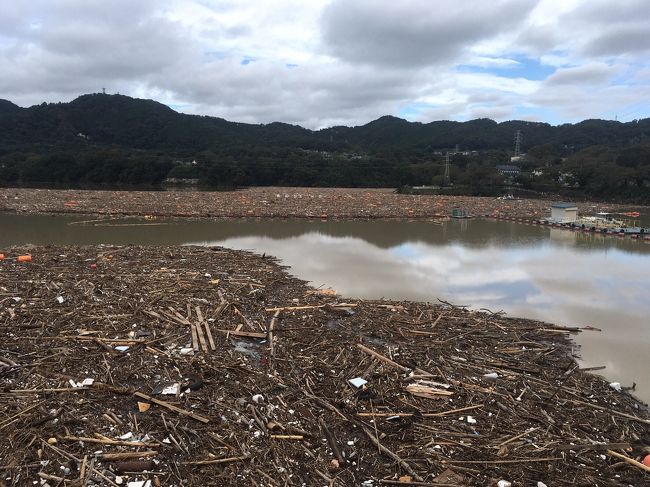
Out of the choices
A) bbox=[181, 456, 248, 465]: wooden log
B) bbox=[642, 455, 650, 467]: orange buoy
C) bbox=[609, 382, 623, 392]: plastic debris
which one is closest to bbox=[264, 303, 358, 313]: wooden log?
bbox=[181, 456, 248, 465]: wooden log

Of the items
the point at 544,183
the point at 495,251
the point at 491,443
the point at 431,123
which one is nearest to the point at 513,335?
the point at 491,443

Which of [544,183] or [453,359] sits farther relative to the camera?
[544,183]

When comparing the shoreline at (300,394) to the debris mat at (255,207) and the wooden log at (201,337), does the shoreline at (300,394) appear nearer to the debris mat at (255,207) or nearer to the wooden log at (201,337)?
the wooden log at (201,337)

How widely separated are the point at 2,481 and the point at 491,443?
4751mm

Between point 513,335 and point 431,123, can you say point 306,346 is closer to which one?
point 513,335

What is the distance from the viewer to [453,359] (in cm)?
715

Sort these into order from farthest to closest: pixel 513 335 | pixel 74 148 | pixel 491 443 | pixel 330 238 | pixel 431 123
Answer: pixel 431 123, pixel 74 148, pixel 330 238, pixel 513 335, pixel 491 443

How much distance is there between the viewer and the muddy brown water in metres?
10.3

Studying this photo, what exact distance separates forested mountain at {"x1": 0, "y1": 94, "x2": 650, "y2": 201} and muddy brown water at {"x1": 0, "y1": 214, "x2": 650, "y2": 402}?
99.8 ft

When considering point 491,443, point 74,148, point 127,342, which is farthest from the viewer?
point 74,148

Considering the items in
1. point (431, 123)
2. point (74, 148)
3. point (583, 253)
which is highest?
point (431, 123)

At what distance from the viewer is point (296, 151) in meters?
89.3

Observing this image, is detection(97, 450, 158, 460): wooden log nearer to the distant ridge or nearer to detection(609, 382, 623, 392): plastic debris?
detection(609, 382, 623, 392): plastic debris

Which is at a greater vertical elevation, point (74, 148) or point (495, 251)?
point (74, 148)
